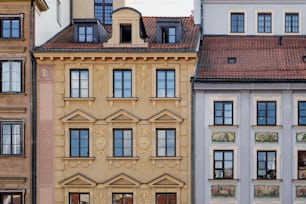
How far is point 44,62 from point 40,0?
Result: 3.17 meters

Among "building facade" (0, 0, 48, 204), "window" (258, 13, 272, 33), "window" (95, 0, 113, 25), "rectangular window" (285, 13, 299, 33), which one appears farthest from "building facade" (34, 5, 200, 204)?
"window" (95, 0, 113, 25)

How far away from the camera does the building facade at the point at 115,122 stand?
117 feet

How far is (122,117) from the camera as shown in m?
36.0

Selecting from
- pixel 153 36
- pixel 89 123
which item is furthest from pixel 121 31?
pixel 89 123

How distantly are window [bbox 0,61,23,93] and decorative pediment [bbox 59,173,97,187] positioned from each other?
5.15m

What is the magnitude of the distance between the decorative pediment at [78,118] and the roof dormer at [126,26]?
12.4ft

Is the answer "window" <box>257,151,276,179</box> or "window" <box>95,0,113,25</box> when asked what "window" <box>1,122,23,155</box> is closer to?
"window" <box>95,0,113,25</box>

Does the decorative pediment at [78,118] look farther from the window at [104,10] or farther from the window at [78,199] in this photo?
the window at [104,10]

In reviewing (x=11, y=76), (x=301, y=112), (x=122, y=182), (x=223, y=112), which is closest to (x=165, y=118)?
(x=223, y=112)

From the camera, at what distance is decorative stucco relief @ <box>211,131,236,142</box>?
36.0 metres

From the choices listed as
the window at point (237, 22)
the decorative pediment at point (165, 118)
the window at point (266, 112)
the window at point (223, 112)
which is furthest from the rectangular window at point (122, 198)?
the window at point (237, 22)

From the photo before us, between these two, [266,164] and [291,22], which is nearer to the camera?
[266,164]

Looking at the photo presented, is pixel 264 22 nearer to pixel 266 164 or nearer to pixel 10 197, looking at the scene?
pixel 266 164

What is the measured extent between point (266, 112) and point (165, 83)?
5401 millimetres
